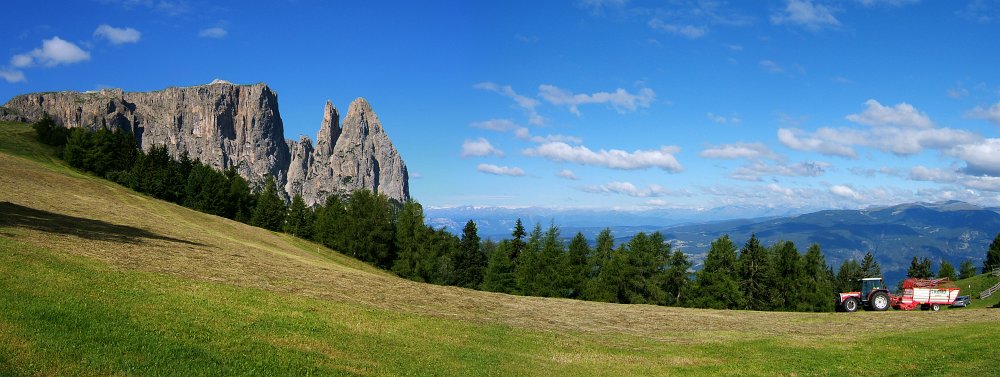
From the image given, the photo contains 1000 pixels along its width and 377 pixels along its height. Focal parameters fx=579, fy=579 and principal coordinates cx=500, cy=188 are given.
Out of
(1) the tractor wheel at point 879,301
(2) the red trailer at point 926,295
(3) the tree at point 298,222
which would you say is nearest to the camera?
(2) the red trailer at point 926,295

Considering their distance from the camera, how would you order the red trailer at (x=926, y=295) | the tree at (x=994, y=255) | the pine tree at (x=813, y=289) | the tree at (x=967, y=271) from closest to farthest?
the red trailer at (x=926, y=295), the pine tree at (x=813, y=289), the tree at (x=994, y=255), the tree at (x=967, y=271)

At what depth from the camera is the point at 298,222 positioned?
370 ft

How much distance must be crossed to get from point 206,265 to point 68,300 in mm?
14855

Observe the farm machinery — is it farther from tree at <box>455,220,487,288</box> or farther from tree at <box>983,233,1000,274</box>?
tree at <box>983,233,1000,274</box>

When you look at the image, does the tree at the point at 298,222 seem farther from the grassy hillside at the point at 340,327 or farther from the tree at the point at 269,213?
the grassy hillside at the point at 340,327

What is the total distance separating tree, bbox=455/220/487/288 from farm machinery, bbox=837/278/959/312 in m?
63.8

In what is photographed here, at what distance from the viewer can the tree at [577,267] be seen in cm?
7756

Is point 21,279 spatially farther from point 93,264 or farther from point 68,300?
point 93,264

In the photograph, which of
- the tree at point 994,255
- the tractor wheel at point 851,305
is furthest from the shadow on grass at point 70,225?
the tree at point 994,255

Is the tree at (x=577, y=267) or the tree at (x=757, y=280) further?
the tree at (x=757, y=280)

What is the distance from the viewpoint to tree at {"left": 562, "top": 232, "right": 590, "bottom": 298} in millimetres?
77562

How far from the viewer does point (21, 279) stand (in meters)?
20.1

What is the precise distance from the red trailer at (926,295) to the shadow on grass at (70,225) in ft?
184

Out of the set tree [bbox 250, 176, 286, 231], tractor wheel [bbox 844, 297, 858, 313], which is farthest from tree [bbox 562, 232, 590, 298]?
tree [bbox 250, 176, 286, 231]
